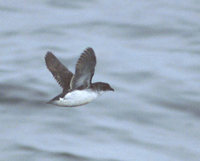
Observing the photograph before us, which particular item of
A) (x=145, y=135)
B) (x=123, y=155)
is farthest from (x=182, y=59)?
(x=123, y=155)

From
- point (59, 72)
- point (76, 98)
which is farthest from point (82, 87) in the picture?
point (59, 72)

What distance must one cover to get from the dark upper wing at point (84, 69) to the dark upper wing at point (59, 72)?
327 mm

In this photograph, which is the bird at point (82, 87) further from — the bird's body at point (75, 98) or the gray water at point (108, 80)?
the gray water at point (108, 80)

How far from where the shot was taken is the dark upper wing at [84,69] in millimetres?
8576

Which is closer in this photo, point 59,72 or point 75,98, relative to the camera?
point 75,98

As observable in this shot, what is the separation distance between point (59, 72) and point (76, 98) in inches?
39.1

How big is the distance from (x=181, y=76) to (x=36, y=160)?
14.5 ft

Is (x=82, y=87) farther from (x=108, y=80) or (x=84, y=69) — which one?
(x=108, y=80)

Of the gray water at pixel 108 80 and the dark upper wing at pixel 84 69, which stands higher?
the gray water at pixel 108 80

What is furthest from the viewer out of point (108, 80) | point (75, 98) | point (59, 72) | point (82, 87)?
point (108, 80)

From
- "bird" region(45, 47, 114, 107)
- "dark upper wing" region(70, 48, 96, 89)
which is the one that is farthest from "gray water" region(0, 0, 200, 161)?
"dark upper wing" region(70, 48, 96, 89)

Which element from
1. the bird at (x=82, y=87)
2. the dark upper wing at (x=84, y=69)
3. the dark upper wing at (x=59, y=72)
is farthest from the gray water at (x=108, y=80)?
the dark upper wing at (x=84, y=69)

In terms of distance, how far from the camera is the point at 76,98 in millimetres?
8625

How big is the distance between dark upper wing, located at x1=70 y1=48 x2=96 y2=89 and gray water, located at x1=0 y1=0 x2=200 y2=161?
427cm
